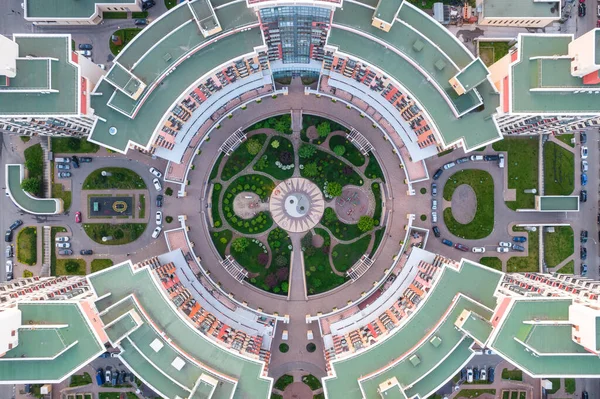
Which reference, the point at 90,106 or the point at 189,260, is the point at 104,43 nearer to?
the point at 90,106

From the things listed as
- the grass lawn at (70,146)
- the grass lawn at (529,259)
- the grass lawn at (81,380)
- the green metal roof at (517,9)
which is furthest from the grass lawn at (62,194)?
the grass lawn at (529,259)

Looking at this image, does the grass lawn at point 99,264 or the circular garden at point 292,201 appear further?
the grass lawn at point 99,264

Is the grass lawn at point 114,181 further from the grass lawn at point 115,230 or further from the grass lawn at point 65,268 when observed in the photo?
the grass lawn at point 65,268

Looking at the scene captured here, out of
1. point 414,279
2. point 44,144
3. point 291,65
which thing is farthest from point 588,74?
point 44,144

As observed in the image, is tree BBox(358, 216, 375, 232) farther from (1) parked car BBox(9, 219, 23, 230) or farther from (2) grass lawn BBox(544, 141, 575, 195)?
(1) parked car BBox(9, 219, 23, 230)

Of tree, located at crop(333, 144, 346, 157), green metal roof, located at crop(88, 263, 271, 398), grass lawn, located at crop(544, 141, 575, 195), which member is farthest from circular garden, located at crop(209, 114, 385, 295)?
grass lawn, located at crop(544, 141, 575, 195)

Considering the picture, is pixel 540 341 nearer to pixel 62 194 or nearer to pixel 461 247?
pixel 461 247

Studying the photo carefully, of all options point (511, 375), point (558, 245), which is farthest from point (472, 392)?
point (558, 245)
